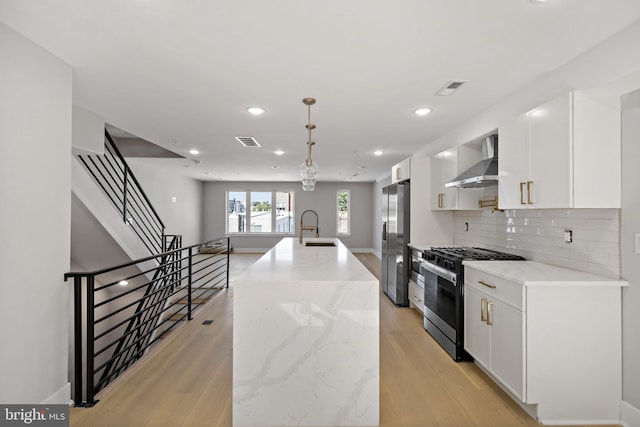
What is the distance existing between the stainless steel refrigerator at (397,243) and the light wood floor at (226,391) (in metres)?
1.21

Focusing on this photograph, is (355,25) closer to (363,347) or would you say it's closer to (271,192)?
(363,347)

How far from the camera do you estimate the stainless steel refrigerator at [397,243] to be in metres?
4.64

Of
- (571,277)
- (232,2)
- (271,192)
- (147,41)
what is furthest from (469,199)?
(271,192)

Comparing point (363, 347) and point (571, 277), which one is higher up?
point (571, 277)

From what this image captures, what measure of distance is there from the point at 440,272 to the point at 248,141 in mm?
3302

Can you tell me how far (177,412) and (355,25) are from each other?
9.11ft

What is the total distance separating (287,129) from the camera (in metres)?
4.18

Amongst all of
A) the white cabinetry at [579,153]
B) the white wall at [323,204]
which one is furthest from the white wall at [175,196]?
the white cabinetry at [579,153]

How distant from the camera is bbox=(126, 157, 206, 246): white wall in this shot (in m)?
7.34

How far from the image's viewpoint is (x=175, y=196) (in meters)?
8.90

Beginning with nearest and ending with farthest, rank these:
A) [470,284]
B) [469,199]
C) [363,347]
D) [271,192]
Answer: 1. [363,347]
2. [470,284]
3. [469,199]
4. [271,192]

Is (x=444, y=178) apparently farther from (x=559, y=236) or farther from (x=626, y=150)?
(x=626, y=150)

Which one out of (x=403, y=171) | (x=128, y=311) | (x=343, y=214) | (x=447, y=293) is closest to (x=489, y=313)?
(x=447, y=293)

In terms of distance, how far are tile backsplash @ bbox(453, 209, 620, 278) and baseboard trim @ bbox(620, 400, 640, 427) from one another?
0.81 metres
